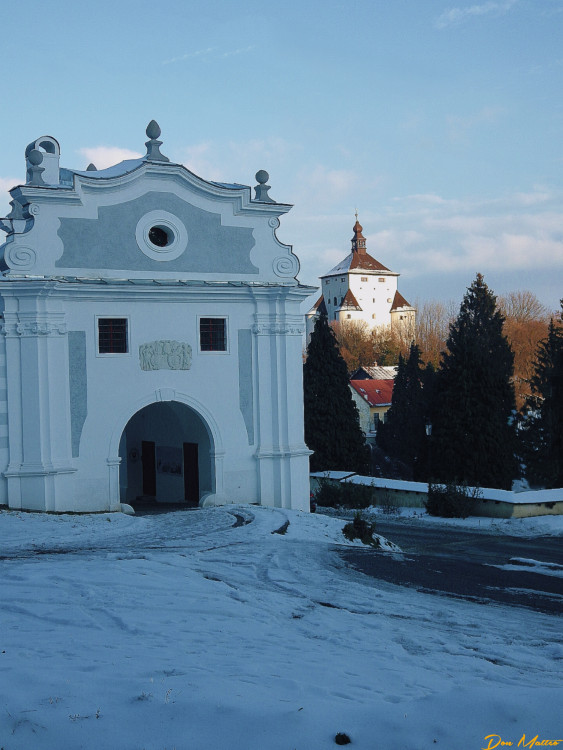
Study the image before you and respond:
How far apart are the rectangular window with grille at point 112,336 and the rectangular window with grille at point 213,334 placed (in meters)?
1.91

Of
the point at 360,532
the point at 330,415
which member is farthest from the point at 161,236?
the point at 330,415

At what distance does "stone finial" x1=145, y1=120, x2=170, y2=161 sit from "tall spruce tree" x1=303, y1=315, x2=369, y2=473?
58.9 feet

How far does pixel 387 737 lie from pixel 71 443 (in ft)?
49.0

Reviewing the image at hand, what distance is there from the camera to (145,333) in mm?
19188

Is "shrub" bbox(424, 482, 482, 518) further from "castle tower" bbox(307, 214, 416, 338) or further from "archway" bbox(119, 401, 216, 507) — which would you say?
"castle tower" bbox(307, 214, 416, 338)

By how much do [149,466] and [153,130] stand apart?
9.58 meters

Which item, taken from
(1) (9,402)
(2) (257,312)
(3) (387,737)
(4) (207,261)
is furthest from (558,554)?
(3) (387,737)

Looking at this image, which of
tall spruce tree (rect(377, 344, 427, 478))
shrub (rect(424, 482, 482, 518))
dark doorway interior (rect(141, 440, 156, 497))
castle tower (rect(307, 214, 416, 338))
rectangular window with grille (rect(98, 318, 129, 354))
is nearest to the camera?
rectangular window with grille (rect(98, 318, 129, 354))

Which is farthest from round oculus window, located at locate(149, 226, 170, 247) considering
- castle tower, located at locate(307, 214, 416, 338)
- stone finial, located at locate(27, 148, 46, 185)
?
castle tower, located at locate(307, 214, 416, 338)

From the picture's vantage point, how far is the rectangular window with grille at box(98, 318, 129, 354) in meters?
18.8

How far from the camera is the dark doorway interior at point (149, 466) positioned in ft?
76.6

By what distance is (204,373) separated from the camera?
64.9ft

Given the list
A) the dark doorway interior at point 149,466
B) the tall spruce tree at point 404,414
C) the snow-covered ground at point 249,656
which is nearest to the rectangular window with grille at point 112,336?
the dark doorway interior at point 149,466

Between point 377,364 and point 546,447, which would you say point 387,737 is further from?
point 377,364
